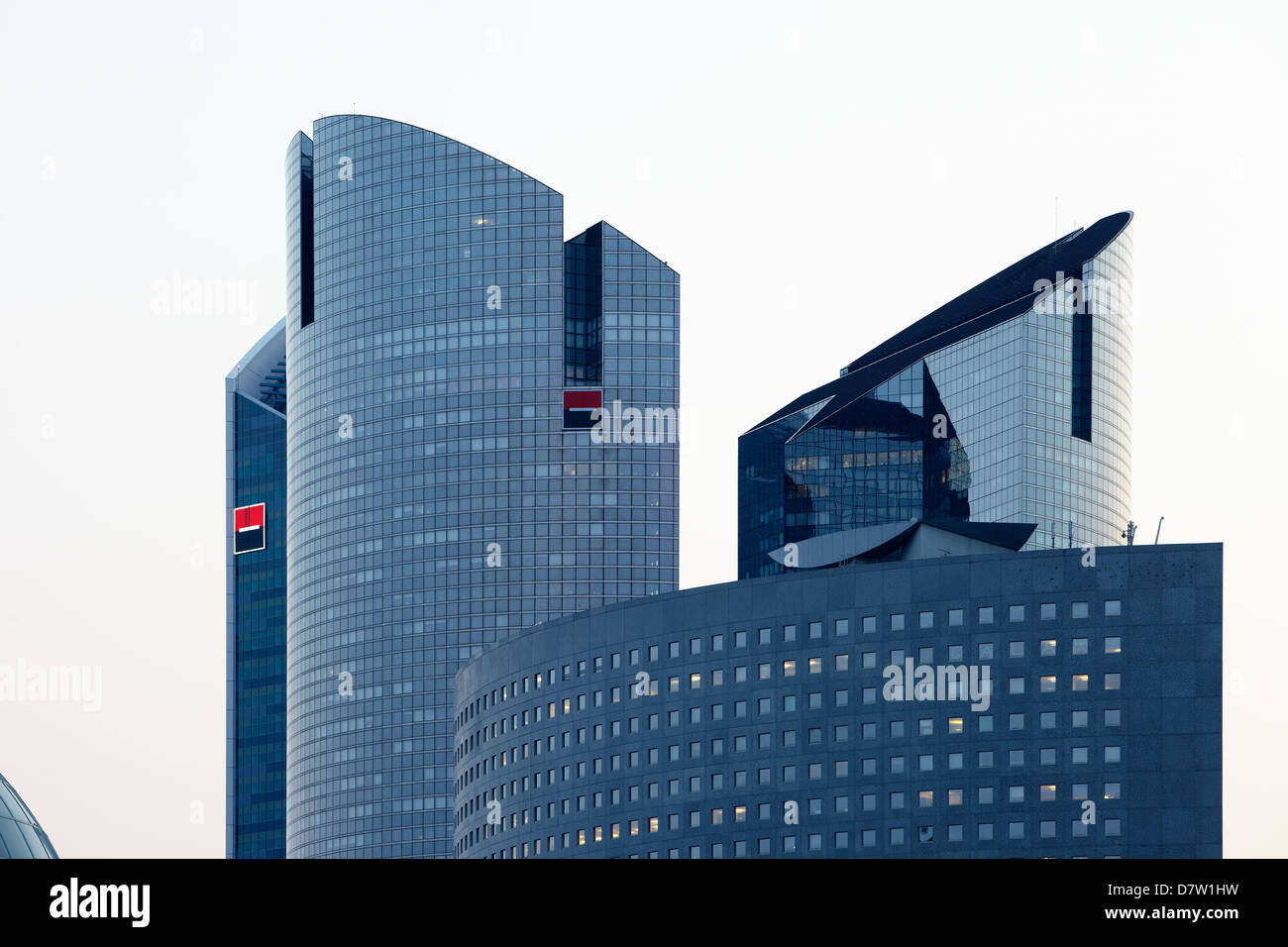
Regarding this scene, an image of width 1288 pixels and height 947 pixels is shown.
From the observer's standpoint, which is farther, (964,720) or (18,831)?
(964,720)

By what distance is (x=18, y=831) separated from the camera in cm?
5584

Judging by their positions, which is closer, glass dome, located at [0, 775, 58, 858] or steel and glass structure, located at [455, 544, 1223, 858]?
glass dome, located at [0, 775, 58, 858]

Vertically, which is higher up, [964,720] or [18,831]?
[964,720]

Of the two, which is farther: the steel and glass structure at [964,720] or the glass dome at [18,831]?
the steel and glass structure at [964,720]

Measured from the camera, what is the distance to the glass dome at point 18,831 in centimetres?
5456

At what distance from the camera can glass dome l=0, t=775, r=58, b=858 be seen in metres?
54.6
